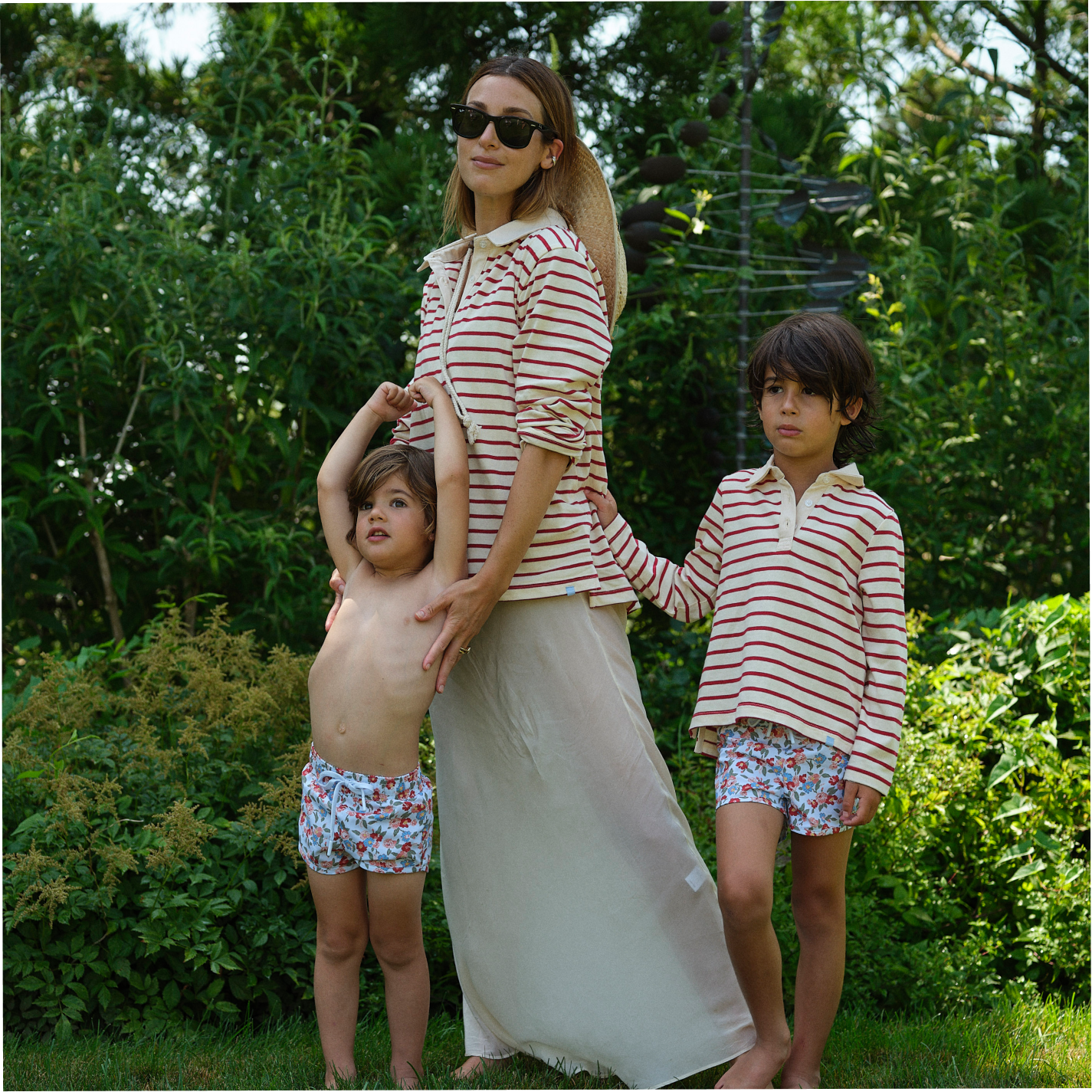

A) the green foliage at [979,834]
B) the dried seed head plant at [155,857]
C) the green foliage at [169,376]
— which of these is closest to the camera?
the dried seed head plant at [155,857]

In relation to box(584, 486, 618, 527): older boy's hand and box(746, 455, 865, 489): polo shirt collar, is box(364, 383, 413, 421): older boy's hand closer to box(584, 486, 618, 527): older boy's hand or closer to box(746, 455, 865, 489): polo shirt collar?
box(584, 486, 618, 527): older boy's hand

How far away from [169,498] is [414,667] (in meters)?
2.04

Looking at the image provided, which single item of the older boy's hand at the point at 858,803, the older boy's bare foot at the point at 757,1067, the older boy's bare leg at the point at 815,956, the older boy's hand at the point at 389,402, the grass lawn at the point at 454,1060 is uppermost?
the older boy's hand at the point at 389,402

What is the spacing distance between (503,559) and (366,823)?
54 centimetres

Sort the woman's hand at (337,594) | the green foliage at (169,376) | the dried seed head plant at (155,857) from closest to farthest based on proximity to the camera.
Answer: the woman's hand at (337,594), the dried seed head plant at (155,857), the green foliage at (169,376)

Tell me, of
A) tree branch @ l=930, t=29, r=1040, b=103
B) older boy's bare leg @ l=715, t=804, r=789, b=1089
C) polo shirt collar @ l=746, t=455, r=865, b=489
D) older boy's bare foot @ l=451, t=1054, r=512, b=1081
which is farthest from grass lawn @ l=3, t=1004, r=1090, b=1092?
tree branch @ l=930, t=29, r=1040, b=103

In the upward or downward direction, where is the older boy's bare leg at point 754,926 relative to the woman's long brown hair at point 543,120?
downward

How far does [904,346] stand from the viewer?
4270mm

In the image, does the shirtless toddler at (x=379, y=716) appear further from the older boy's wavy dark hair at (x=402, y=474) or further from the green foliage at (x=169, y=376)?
the green foliage at (x=169, y=376)

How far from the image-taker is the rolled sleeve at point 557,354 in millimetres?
2018

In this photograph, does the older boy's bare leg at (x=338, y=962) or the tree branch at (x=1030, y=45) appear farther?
the tree branch at (x=1030, y=45)

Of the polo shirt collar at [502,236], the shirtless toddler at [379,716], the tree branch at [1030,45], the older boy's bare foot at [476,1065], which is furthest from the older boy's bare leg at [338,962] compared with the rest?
the tree branch at [1030,45]

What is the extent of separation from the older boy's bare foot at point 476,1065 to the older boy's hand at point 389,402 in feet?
4.15

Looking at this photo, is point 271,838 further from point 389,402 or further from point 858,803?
point 858,803
